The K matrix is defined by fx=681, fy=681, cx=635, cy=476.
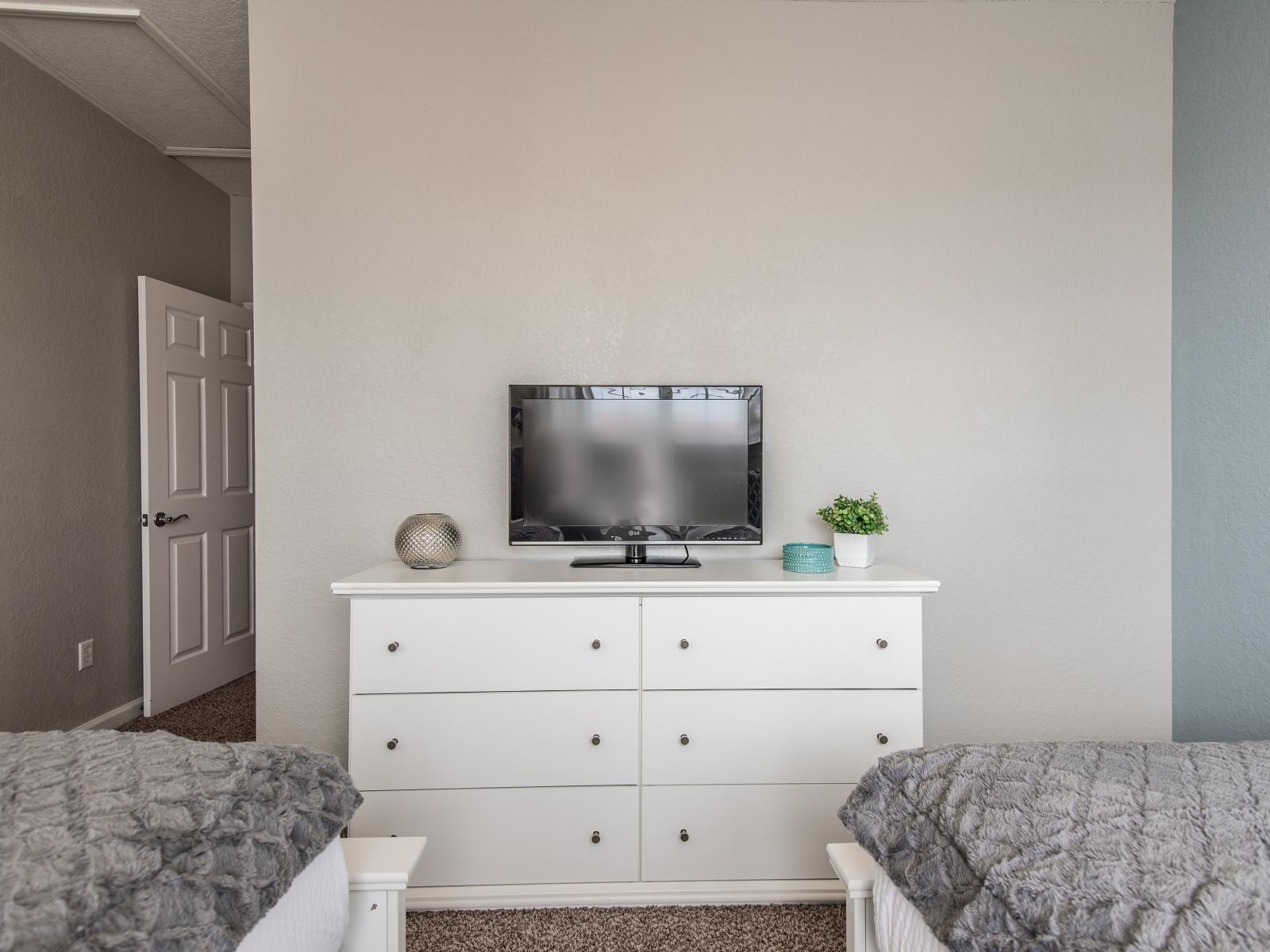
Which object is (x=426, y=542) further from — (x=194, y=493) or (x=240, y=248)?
(x=240, y=248)

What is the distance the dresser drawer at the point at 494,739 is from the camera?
1840mm

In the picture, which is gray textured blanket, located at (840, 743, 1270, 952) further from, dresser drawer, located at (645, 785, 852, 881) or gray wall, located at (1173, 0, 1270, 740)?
gray wall, located at (1173, 0, 1270, 740)

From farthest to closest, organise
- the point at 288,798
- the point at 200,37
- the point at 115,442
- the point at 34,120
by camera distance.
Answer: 1. the point at 115,442
2. the point at 34,120
3. the point at 200,37
4. the point at 288,798

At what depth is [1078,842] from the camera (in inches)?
33.1

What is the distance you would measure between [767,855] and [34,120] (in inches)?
150

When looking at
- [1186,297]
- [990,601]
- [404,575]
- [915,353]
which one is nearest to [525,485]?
[404,575]

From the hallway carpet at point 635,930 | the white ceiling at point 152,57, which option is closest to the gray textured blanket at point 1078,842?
the hallway carpet at point 635,930

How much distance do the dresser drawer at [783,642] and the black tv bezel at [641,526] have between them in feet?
1.19

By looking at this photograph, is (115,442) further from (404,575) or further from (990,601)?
(990,601)

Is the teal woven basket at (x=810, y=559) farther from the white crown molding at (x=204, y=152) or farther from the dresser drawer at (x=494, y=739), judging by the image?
the white crown molding at (x=204, y=152)

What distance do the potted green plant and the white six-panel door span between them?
9.15ft

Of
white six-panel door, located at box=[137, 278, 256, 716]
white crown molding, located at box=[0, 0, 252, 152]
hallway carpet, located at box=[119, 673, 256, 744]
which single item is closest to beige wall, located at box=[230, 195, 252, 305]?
white six-panel door, located at box=[137, 278, 256, 716]

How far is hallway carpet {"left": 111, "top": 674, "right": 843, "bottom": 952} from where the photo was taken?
170cm

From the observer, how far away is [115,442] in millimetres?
3113
